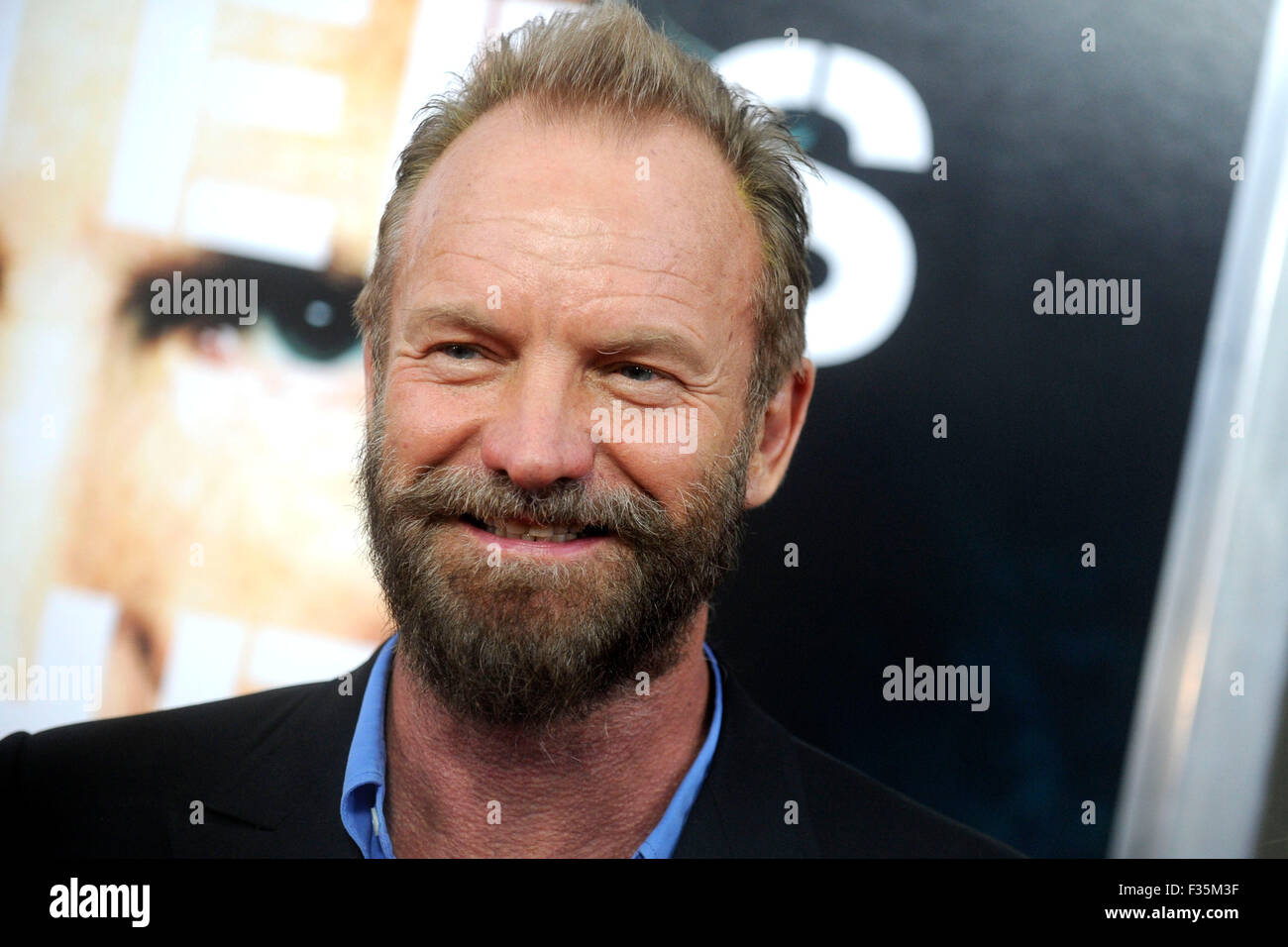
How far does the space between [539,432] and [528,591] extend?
0.90 feet

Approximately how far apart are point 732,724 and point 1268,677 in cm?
132

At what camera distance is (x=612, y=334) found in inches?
69.8

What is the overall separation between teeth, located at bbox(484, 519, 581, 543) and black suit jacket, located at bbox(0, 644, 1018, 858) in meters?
0.46

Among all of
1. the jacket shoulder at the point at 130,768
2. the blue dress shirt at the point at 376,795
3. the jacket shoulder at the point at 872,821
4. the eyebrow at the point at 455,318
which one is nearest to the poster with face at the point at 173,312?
the jacket shoulder at the point at 130,768

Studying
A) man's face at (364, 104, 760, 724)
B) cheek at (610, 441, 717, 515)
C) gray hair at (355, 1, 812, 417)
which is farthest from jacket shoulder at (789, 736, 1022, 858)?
gray hair at (355, 1, 812, 417)

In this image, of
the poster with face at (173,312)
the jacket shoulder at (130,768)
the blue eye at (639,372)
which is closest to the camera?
the blue eye at (639,372)

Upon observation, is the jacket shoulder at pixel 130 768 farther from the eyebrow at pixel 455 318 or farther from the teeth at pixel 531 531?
the eyebrow at pixel 455 318

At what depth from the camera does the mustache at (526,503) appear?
68.2 inches

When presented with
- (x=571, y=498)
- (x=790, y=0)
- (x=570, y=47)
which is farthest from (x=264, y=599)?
(x=790, y=0)

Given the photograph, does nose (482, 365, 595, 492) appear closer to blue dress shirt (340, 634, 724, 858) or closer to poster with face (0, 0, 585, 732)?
blue dress shirt (340, 634, 724, 858)

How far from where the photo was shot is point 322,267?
94.5 inches

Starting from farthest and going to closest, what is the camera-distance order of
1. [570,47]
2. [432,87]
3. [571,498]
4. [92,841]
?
[432,87] → [92,841] → [570,47] → [571,498]
